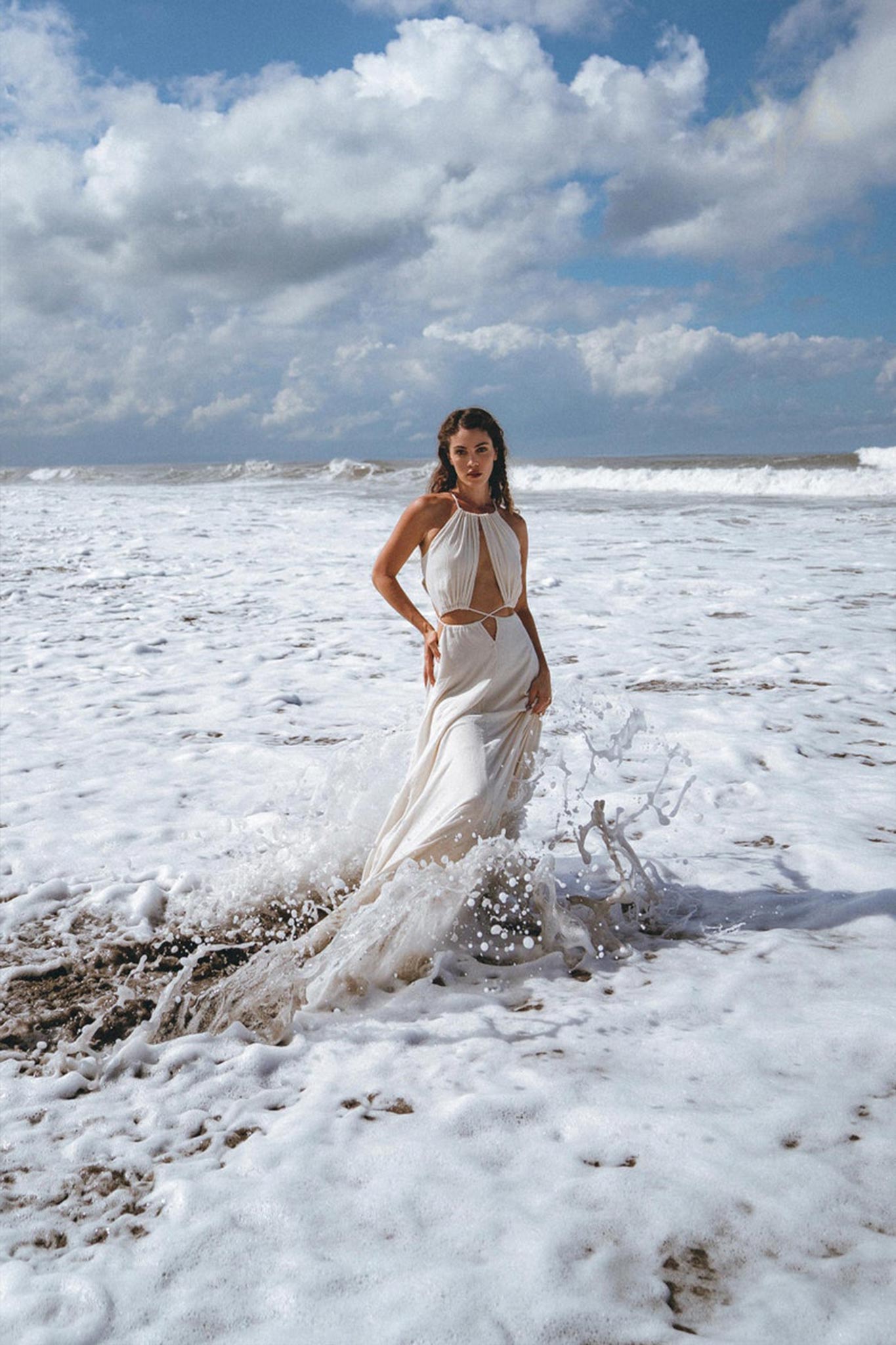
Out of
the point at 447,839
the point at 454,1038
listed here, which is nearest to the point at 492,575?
the point at 447,839

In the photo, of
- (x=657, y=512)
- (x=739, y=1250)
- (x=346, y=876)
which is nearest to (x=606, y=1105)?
(x=739, y=1250)

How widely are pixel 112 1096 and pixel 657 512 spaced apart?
18.5m

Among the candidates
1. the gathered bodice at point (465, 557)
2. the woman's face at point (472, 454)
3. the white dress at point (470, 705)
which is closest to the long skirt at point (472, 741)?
the white dress at point (470, 705)

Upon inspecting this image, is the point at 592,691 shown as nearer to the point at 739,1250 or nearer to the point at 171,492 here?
the point at 739,1250

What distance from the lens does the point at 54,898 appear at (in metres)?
4.03

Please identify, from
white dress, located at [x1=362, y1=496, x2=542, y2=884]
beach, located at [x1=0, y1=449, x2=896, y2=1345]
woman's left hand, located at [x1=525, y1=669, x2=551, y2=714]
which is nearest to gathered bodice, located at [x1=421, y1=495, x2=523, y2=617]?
white dress, located at [x1=362, y1=496, x2=542, y2=884]

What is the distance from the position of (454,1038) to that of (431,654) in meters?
1.37

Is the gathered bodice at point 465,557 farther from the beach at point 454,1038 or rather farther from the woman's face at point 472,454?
the beach at point 454,1038

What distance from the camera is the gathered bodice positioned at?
136 inches

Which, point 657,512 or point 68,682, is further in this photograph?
point 657,512

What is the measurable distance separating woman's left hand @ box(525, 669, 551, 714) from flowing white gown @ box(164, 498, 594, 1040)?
0.03 meters

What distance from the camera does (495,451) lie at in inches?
139

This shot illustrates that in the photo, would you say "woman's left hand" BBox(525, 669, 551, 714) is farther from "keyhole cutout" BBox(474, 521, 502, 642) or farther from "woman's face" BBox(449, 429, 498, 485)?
"woman's face" BBox(449, 429, 498, 485)

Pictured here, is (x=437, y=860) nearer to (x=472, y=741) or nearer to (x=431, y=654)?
(x=472, y=741)
